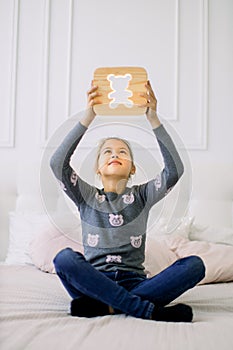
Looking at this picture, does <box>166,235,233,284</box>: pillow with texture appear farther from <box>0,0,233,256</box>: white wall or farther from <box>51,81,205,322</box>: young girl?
<box>0,0,233,256</box>: white wall

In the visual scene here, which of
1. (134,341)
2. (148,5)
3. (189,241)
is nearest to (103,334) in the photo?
(134,341)

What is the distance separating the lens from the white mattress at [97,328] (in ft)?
2.75

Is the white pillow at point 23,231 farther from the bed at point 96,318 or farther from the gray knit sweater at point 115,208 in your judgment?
the gray knit sweater at point 115,208

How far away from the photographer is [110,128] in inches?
59.5

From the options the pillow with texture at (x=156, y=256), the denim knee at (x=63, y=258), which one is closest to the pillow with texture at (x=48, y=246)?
the pillow with texture at (x=156, y=256)

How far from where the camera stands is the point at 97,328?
0.93 metres

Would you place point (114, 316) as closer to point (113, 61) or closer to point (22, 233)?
point (22, 233)

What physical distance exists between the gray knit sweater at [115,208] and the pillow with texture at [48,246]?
12.4 inches

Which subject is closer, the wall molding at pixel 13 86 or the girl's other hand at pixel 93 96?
the girl's other hand at pixel 93 96

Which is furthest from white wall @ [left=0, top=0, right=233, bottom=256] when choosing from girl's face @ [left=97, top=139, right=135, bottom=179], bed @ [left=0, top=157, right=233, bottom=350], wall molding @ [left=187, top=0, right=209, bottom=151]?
girl's face @ [left=97, top=139, right=135, bottom=179]

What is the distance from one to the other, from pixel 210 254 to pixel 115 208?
47 cm

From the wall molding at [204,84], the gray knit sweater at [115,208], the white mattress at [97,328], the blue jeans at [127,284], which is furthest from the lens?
the wall molding at [204,84]

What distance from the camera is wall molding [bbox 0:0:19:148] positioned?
220cm

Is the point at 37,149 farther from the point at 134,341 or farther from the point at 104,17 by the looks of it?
the point at 134,341
